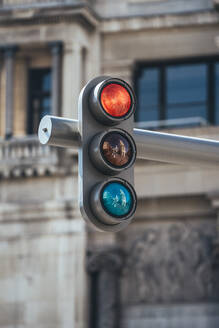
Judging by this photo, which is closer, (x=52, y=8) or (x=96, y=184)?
(x=96, y=184)

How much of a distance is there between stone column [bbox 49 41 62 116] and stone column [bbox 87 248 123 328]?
445 centimetres

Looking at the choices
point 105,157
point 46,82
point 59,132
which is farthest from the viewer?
point 46,82

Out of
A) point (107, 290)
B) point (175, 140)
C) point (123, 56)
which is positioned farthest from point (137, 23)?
point (175, 140)

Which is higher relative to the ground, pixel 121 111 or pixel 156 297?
pixel 121 111

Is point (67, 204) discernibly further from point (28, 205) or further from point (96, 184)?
point (96, 184)

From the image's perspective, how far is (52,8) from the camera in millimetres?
31812

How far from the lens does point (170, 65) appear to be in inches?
1283

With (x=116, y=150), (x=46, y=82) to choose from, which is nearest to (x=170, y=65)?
(x=46, y=82)

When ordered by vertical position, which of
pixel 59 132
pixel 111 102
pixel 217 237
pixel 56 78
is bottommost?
pixel 217 237

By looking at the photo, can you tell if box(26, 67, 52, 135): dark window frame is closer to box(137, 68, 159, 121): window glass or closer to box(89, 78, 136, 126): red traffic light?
box(137, 68, 159, 121): window glass

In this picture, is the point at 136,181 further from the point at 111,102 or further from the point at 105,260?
the point at 111,102

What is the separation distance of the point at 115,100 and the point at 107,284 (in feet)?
77.9

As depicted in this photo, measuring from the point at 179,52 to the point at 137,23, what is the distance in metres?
1.57

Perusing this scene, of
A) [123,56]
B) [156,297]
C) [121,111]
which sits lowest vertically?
[156,297]
